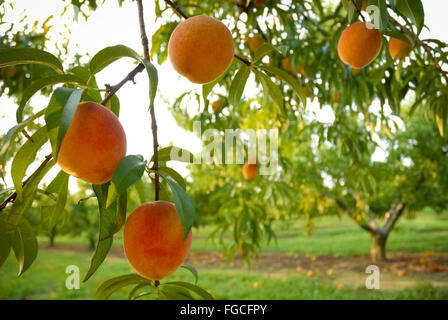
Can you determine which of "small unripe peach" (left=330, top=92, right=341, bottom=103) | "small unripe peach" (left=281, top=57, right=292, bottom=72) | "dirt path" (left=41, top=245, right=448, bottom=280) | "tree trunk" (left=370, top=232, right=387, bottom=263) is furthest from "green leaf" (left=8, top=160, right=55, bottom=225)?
"tree trunk" (left=370, top=232, right=387, bottom=263)

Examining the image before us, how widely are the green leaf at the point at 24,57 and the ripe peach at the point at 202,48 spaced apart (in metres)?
0.17

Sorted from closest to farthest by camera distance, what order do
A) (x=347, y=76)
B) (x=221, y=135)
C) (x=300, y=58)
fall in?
(x=347, y=76)
(x=300, y=58)
(x=221, y=135)

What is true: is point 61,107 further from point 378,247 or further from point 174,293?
point 378,247

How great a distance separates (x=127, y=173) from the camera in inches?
14.1

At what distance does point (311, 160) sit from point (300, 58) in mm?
3204

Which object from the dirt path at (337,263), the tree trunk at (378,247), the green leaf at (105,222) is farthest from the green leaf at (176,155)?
the tree trunk at (378,247)

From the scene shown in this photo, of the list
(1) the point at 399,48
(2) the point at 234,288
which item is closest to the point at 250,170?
(1) the point at 399,48

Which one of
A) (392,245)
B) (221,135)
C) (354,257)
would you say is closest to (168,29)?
(221,135)

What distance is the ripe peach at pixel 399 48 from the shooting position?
1.00 m

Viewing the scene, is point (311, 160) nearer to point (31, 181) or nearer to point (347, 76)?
point (347, 76)

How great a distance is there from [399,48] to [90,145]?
94 centimetres

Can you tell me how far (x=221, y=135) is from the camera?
5.49 ft

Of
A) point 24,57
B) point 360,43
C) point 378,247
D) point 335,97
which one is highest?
point 335,97

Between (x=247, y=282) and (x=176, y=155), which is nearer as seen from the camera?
(x=176, y=155)
